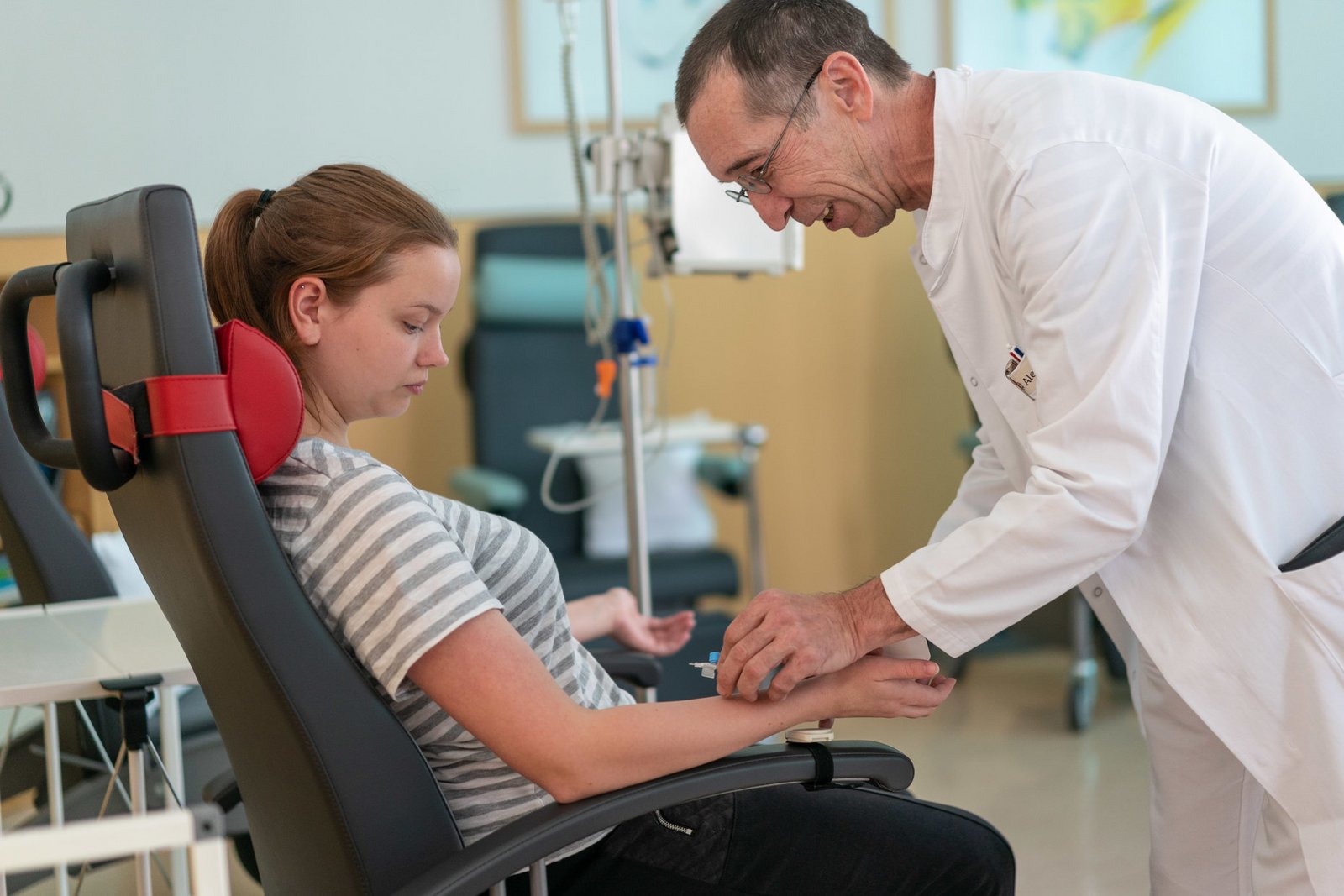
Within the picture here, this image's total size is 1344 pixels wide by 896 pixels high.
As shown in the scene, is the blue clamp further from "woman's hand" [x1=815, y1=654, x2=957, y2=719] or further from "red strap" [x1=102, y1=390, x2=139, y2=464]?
"red strap" [x1=102, y1=390, x2=139, y2=464]

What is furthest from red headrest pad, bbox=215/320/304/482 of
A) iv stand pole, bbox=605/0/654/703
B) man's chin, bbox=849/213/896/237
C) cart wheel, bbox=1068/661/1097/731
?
cart wheel, bbox=1068/661/1097/731

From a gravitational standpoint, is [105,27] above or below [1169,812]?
above

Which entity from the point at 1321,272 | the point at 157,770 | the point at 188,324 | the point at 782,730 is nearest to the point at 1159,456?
the point at 1321,272

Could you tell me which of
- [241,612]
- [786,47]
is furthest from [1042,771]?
[241,612]

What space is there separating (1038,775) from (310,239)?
221cm

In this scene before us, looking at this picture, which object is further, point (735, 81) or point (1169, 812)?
point (1169, 812)

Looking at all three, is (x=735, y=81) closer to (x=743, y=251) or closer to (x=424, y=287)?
(x=424, y=287)

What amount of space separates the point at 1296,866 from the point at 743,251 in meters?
1.29

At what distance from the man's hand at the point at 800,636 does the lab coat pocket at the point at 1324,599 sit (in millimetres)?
354

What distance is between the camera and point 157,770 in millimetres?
1922

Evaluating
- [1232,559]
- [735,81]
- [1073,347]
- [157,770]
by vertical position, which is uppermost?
[735,81]

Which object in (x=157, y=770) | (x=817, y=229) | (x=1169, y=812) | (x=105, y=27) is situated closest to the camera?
(x=1169, y=812)

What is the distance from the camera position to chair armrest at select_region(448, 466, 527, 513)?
9.52ft

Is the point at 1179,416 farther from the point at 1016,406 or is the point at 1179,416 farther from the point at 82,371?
the point at 82,371
